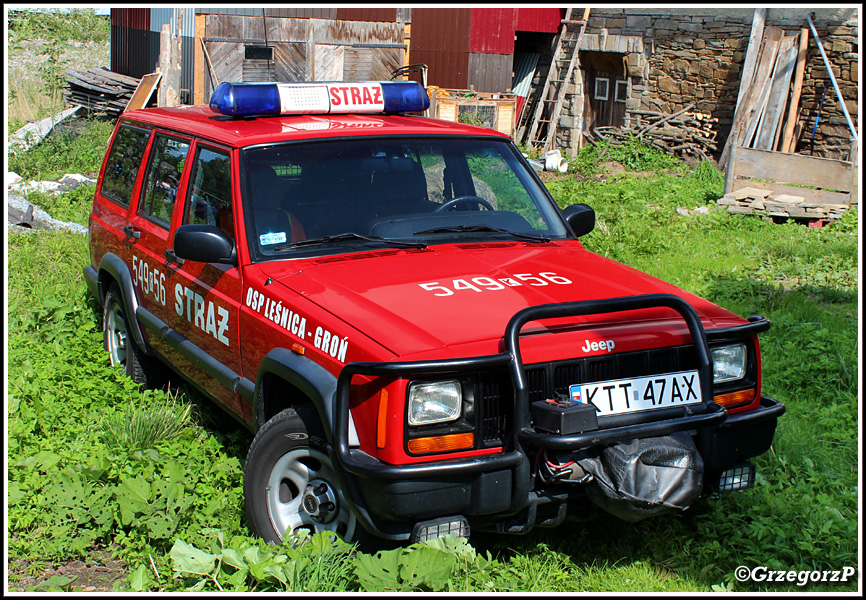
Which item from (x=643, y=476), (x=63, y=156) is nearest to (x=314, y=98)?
(x=643, y=476)

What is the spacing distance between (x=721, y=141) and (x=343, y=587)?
1418cm

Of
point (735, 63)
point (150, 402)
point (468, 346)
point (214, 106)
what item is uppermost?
point (735, 63)

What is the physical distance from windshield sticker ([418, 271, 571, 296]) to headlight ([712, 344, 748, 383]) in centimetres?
70

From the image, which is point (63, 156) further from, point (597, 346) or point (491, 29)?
point (597, 346)

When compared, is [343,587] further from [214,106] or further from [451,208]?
Result: [214,106]

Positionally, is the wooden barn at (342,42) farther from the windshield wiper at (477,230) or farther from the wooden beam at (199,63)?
the windshield wiper at (477,230)

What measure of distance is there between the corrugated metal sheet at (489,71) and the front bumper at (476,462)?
17020mm

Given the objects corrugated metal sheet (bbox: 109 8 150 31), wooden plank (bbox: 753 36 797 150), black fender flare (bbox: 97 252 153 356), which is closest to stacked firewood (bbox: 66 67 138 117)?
corrugated metal sheet (bbox: 109 8 150 31)

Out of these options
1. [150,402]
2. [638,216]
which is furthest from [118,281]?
[638,216]

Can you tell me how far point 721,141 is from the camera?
49.6ft

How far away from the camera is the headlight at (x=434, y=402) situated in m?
2.78

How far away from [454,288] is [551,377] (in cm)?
66

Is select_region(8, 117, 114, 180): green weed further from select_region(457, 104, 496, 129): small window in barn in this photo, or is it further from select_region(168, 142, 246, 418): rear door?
select_region(168, 142, 246, 418): rear door

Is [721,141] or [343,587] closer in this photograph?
[343,587]
